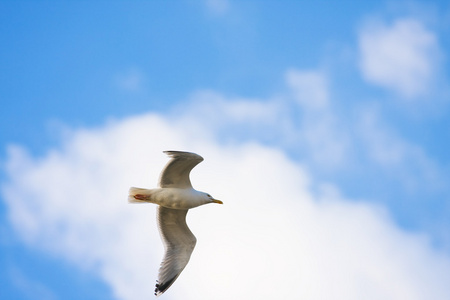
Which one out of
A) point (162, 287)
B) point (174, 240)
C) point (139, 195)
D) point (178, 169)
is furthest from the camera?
point (174, 240)

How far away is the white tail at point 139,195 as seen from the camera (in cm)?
1202

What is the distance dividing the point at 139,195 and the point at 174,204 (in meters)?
0.69

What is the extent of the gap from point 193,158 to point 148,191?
1163mm

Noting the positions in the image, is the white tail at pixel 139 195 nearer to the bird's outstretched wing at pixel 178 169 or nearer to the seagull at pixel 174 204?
the seagull at pixel 174 204

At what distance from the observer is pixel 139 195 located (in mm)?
12078

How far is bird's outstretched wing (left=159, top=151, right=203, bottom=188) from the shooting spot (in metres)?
11.6

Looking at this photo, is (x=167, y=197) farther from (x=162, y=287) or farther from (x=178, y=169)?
(x=162, y=287)

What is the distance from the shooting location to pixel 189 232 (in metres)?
12.8

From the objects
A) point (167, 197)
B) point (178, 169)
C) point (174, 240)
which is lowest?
point (174, 240)

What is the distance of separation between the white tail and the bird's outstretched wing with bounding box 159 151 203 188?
332 mm

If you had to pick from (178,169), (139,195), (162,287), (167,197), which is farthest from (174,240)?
(178,169)

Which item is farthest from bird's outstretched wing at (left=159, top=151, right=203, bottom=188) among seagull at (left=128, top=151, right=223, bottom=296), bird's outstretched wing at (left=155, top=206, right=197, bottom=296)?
bird's outstretched wing at (left=155, top=206, right=197, bottom=296)

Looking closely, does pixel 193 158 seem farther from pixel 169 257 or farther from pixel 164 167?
pixel 169 257

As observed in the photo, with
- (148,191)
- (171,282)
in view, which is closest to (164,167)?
(148,191)
